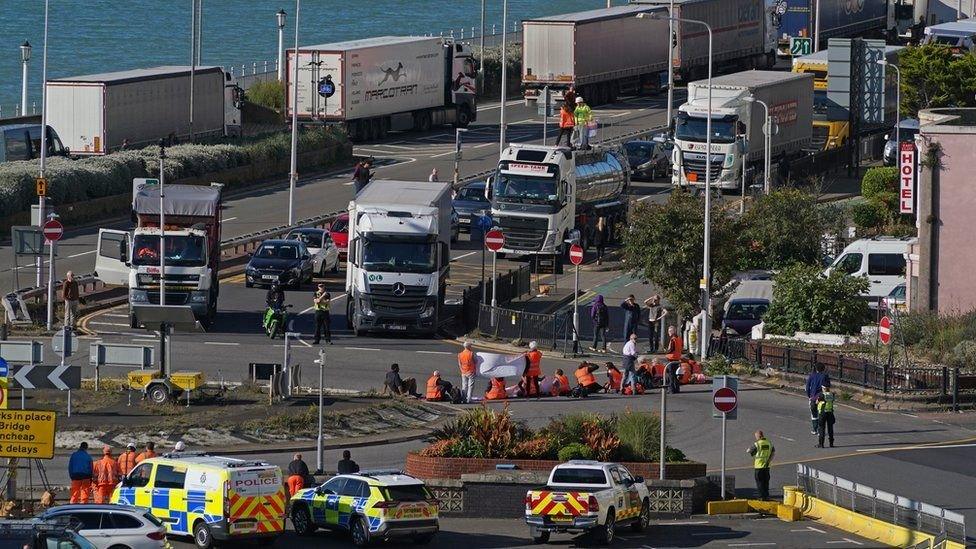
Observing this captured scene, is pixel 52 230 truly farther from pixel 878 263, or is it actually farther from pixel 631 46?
pixel 631 46

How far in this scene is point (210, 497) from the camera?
93.7ft

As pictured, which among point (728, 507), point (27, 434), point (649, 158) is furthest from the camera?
point (649, 158)

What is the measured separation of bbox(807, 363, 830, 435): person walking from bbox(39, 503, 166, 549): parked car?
17.3m

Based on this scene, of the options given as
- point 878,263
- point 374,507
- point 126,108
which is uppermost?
point 126,108

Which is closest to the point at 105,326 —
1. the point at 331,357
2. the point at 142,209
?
the point at 142,209

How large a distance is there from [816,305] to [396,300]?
10806mm

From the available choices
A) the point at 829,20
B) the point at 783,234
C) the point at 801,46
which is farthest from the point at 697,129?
the point at 829,20

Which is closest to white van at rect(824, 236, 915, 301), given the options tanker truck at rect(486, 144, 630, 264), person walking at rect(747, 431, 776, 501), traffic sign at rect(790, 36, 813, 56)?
tanker truck at rect(486, 144, 630, 264)

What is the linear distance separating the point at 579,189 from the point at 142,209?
55.8 ft

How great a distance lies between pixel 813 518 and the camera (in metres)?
33.2

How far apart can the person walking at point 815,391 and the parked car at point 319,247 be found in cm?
2008

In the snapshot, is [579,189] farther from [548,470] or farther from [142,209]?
[548,470]

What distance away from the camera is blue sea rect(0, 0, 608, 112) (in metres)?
146

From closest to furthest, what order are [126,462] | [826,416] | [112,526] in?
1. [112,526]
2. [126,462]
3. [826,416]
